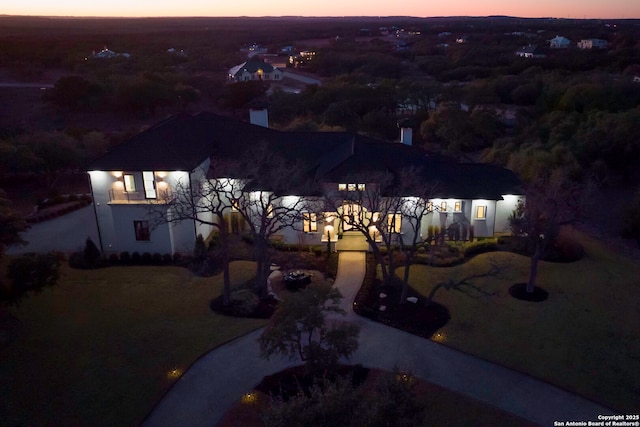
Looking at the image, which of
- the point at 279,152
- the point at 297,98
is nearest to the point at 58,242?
the point at 279,152

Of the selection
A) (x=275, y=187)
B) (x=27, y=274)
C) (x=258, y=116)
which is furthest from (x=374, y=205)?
(x=258, y=116)

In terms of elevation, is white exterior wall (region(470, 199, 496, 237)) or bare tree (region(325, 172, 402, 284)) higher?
bare tree (region(325, 172, 402, 284))

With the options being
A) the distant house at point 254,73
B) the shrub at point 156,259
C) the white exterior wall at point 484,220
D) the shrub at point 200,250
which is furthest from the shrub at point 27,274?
the distant house at point 254,73

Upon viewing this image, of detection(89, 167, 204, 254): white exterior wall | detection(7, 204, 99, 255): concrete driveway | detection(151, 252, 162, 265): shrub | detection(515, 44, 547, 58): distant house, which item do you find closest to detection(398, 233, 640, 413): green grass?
detection(89, 167, 204, 254): white exterior wall

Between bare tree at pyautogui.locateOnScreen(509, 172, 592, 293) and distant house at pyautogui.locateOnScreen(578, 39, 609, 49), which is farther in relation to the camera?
distant house at pyautogui.locateOnScreen(578, 39, 609, 49)

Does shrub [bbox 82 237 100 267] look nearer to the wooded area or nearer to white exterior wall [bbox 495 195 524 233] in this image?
the wooded area

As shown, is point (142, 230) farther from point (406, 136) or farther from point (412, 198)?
point (406, 136)
